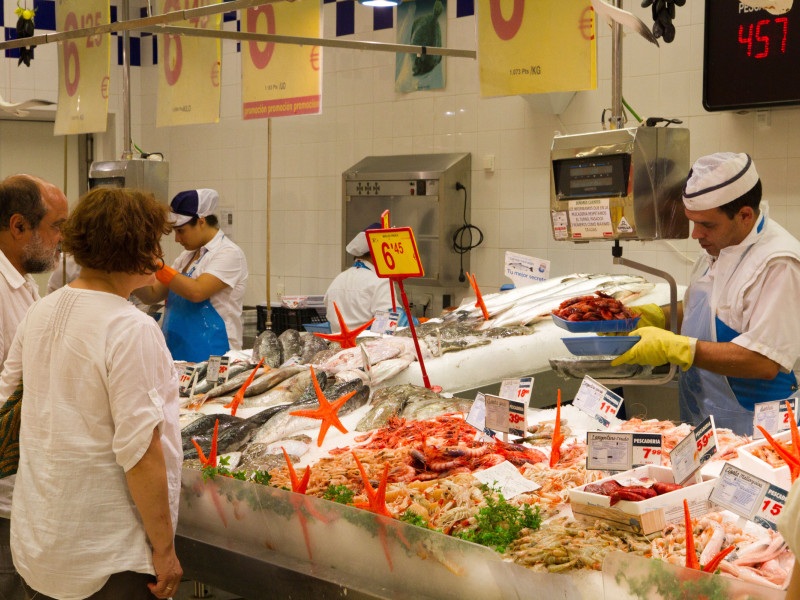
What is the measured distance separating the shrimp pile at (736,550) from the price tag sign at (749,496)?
0.14 feet

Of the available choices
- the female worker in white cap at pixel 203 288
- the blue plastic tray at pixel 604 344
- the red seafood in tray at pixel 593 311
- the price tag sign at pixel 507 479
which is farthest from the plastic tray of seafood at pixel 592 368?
the female worker in white cap at pixel 203 288

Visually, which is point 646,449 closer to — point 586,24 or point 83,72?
point 586,24

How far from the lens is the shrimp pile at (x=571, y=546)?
190 cm

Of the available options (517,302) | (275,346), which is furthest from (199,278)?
(517,302)

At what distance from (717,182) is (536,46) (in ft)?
2.57

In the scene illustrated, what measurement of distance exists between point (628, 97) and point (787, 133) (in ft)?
3.67

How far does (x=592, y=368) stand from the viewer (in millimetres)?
3184

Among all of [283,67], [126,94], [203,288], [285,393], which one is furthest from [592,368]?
[126,94]

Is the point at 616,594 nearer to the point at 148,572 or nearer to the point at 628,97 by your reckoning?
the point at 148,572

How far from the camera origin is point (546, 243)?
6.57m

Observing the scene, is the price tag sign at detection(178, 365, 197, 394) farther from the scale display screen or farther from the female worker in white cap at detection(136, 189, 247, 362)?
the scale display screen

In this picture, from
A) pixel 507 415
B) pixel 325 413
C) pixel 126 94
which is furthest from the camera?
pixel 126 94

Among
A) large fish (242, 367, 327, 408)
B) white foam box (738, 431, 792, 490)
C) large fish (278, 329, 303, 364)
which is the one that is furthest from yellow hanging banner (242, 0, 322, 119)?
white foam box (738, 431, 792, 490)

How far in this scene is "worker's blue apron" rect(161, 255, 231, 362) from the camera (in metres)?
5.11
